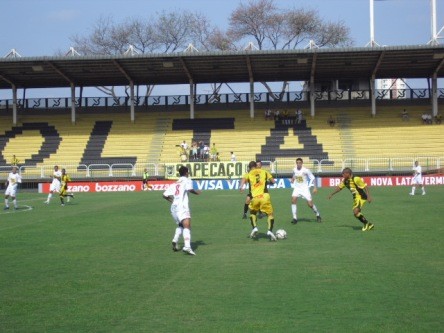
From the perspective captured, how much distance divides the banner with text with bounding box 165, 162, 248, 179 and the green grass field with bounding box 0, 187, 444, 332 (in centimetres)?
2516

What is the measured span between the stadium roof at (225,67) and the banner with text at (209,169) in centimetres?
795

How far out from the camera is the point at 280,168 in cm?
4544

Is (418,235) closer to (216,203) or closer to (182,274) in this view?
(182,274)

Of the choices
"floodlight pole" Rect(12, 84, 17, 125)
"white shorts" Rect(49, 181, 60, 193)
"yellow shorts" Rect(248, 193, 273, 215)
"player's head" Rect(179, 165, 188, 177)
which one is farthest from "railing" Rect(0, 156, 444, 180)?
"player's head" Rect(179, 165, 188, 177)

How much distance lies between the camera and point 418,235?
54.0 feet


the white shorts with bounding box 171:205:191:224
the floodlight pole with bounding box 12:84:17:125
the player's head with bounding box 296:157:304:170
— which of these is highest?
the floodlight pole with bounding box 12:84:17:125

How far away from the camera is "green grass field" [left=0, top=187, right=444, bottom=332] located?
8.28 m

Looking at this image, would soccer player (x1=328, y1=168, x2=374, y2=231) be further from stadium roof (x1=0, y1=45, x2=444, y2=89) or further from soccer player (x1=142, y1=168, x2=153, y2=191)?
stadium roof (x1=0, y1=45, x2=444, y2=89)

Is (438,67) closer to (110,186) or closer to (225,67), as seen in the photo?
(225,67)

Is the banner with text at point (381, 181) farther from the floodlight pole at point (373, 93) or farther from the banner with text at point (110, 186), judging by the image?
the banner with text at point (110, 186)

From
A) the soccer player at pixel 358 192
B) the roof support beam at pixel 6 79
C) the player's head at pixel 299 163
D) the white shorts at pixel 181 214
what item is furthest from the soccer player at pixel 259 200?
the roof support beam at pixel 6 79

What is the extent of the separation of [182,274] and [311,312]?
3628 millimetres

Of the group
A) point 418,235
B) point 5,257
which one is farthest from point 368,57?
point 5,257

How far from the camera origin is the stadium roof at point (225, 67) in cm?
4794
